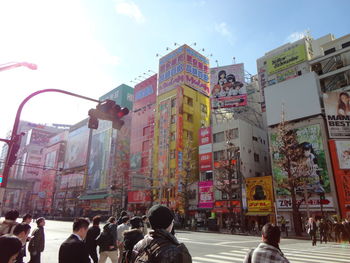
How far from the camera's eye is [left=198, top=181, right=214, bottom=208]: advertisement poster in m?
38.7

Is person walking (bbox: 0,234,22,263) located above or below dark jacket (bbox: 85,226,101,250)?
above

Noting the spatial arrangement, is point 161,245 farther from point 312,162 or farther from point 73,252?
point 312,162

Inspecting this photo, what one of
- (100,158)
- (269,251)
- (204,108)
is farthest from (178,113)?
(269,251)

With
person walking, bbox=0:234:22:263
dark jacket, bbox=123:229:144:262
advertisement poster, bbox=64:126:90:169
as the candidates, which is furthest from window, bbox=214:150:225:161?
advertisement poster, bbox=64:126:90:169

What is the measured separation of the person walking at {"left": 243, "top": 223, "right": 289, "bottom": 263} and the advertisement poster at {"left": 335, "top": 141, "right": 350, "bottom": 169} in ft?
106

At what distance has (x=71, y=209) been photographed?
75.2m

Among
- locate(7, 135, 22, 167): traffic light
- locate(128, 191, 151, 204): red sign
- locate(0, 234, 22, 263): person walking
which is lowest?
locate(0, 234, 22, 263): person walking

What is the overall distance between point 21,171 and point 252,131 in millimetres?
104491

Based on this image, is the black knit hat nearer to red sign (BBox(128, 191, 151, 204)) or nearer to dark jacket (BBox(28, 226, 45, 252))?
dark jacket (BBox(28, 226, 45, 252))

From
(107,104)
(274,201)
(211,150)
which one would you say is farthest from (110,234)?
(211,150)

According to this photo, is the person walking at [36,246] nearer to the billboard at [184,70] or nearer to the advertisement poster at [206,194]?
the advertisement poster at [206,194]

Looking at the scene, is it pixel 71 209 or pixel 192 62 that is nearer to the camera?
pixel 192 62

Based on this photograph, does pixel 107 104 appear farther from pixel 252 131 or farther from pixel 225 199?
pixel 252 131

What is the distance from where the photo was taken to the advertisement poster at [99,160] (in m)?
65.8
